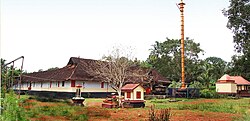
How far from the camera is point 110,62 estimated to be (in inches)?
1345

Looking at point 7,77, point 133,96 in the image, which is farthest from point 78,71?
point 7,77

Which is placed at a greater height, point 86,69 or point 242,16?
point 242,16

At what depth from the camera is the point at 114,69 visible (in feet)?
108

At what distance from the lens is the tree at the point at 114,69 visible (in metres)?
32.6

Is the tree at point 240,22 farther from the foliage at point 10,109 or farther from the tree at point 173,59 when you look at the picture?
the foliage at point 10,109

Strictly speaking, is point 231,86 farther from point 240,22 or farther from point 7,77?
point 7,77

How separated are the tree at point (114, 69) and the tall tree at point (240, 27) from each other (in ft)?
42.7

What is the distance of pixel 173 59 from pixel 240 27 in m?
16.3

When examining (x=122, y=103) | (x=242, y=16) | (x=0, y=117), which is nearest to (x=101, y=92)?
(x=122, y=103)

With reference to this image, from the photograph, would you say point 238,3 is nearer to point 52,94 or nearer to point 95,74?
point 95,74

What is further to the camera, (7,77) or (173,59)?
(173,59)

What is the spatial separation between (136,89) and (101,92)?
16.0 m

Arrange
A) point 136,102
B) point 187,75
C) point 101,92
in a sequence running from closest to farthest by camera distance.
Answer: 1. point 136,102
2. point 101,92
3. point 187,75

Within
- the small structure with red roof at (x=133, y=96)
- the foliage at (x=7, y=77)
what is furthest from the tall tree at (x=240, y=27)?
the foliage at (x=7, y=77)
